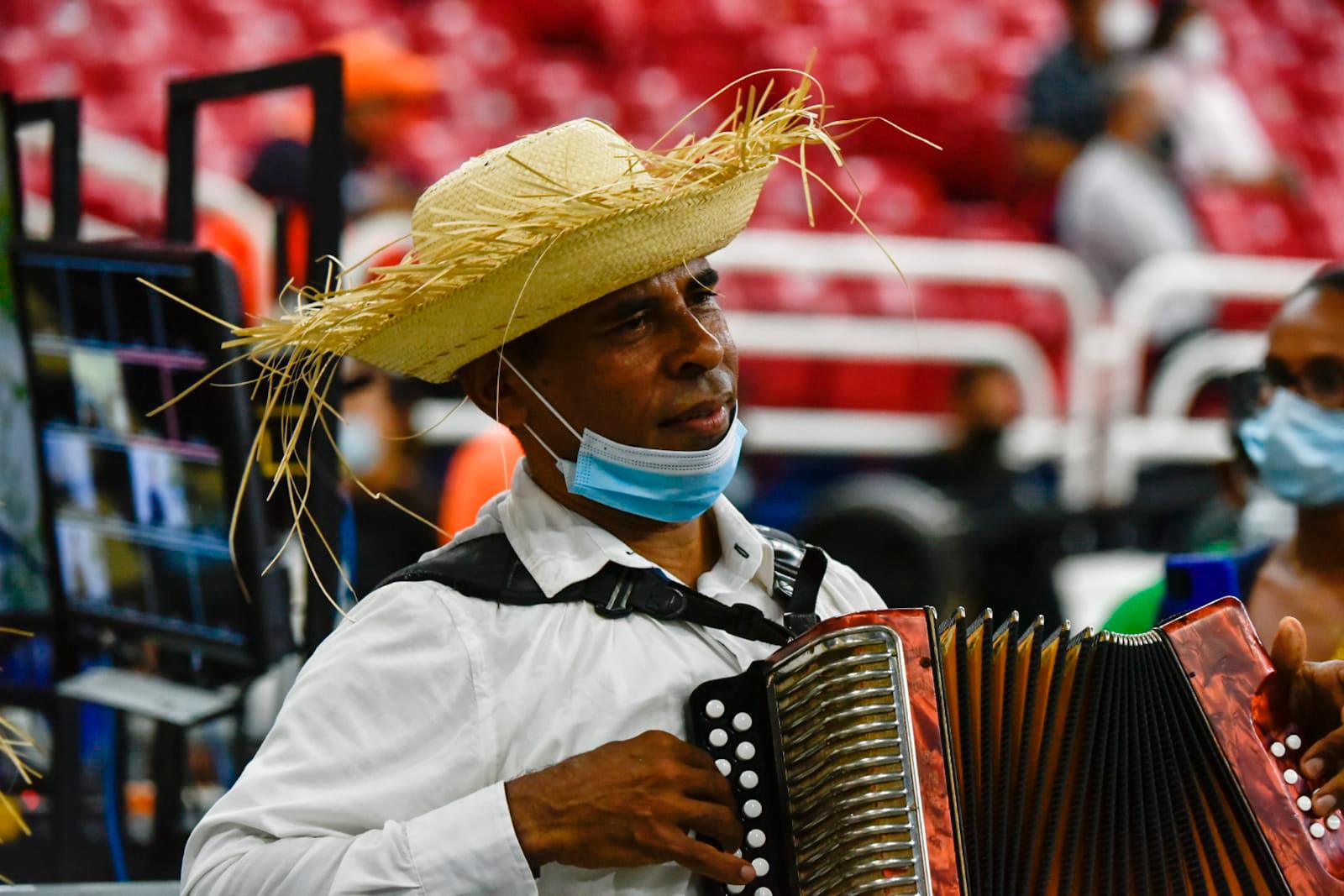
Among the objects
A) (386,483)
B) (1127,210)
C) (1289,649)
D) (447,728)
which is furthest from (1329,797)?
(1127,210)

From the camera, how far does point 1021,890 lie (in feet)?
5.55

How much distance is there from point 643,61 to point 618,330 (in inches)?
230

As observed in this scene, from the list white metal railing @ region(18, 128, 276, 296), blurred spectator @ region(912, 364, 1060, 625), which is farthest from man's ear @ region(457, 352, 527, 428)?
blurred spectator @ region(912, 364, 1060, 625)

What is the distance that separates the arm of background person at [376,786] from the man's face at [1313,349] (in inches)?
68.2

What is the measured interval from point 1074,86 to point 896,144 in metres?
0.90

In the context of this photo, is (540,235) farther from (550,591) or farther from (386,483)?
(386,483)

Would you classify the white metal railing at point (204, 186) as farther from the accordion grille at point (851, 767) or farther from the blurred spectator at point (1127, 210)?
the accordion grille at point (851, 767)

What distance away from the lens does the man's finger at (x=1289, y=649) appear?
179cm

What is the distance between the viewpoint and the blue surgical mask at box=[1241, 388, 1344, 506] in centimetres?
270

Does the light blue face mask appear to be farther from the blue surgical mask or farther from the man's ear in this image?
the blue surgical mask

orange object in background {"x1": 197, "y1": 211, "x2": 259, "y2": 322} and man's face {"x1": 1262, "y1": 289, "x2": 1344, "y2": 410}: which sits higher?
orange object in background {"x1": 197, "y1": 211, "x2": 259, "y2": 322}

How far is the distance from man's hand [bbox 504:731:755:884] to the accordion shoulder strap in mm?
202

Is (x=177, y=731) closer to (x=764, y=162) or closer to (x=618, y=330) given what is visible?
(x=618, y=330)

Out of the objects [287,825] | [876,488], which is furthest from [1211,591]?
[876,488]
